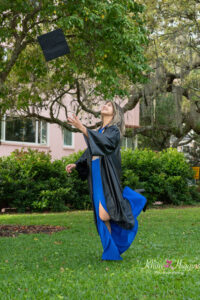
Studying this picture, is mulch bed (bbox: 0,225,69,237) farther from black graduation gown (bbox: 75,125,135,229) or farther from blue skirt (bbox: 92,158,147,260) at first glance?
black graduation gown (bbox: 75,125,135,229)

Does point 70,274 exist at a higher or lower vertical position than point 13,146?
lower

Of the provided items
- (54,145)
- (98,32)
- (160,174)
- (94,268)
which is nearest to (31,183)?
(160,174)

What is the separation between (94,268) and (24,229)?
4.41m

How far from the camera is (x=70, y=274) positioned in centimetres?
468

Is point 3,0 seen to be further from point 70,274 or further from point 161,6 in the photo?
point 161,6

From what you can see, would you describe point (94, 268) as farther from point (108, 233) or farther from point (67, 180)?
point (67, 180)

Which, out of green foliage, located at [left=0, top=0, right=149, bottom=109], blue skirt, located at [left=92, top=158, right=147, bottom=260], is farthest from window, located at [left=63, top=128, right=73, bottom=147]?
blue skirt, located at [left=92, top=158, right=147, bottom=260]

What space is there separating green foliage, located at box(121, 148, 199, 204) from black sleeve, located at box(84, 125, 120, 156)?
9.58 m

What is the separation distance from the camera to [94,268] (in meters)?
5.06

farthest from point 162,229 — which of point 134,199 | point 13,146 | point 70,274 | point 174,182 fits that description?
point 13,146

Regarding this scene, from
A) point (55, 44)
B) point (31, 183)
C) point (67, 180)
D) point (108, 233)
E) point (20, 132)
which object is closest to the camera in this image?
point (108, 233)

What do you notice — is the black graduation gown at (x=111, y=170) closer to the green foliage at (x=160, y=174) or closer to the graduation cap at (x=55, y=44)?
the graduation cap at (x=55, y=44)

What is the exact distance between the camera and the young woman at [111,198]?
5207mm

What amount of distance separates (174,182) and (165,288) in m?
11.7
